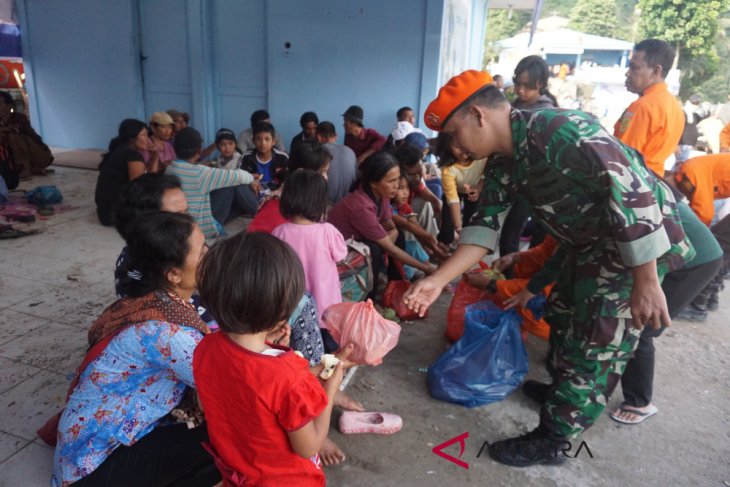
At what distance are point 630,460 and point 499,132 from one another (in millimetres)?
1596

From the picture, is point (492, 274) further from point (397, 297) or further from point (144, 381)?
point (144, 381)

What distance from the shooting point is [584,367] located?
80.1 inches

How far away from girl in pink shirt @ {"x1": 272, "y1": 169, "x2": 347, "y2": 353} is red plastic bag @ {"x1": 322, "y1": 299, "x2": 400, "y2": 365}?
60 cm

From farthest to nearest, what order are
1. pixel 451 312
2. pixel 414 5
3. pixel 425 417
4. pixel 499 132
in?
1. pixel 414 5
2. pixel 451 312
3. pixel 425 417
4. pixel 499 132

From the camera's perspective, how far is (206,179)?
14.5 ft

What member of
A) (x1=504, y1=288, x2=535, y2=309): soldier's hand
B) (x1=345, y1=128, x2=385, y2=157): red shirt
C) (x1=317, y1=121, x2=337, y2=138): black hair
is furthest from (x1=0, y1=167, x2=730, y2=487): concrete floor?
(x1=345, y1=128, x2=385, y2=157): red shirt

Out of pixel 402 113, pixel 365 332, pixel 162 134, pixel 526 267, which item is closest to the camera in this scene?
pixel 365 332

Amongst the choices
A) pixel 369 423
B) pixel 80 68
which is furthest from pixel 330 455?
pixel 80 68

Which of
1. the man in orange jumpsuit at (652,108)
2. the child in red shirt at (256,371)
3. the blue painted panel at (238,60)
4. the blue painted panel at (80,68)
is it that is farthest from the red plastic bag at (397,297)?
the blue painted panel at (80,68)

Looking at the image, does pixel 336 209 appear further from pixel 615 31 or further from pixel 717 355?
pixel 615 31

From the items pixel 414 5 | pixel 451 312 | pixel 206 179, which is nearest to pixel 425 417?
pixel 451 312

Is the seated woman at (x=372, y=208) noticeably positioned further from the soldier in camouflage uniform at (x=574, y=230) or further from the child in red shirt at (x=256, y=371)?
the child in red shirt at (x=256, y=371)

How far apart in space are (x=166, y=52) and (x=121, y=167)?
3882 mm

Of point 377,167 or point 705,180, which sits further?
point 377,167
